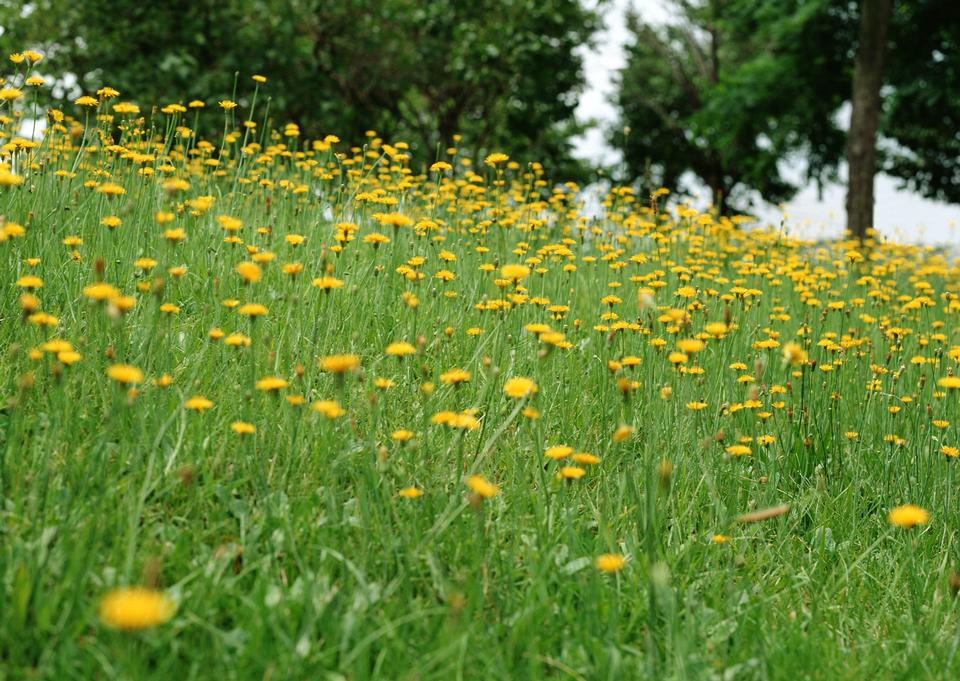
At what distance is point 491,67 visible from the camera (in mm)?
12656

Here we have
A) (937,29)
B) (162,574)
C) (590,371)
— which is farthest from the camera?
(937,29)

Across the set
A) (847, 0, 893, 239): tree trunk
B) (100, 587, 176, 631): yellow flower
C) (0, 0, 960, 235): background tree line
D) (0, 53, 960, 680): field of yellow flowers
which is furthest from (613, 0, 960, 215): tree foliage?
(100, 587, 176, 631): yellow flower

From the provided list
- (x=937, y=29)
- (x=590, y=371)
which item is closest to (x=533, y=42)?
(x=937, y=29)

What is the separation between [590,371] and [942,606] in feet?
5.18

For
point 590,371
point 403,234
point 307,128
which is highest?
point 307,128

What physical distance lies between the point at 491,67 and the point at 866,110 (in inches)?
204

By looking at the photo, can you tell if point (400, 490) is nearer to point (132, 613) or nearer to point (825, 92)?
point (132, 613)

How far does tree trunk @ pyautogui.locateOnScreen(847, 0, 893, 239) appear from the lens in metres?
11.5

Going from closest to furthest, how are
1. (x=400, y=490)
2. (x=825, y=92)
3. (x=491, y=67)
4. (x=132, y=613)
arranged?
(x=132, y=613)
(x=400, y=490)
(x=491, y=67)
(x=825, y=92)

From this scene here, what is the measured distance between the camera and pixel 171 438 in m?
2.54

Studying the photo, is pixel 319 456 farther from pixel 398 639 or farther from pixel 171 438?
pixel 398 639

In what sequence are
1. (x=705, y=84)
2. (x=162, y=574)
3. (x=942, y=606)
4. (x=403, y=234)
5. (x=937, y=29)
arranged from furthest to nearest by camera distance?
(x=705, y=84), (x=937, y=29), (x=403, y=234), (x=942, y=606), (x=162, y=574)

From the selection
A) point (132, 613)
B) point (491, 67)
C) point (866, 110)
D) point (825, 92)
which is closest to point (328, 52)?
point (491, 67)

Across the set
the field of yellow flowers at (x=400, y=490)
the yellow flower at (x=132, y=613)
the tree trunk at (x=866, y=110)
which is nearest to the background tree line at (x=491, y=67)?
the tree trunk at (x=866, y=110)
